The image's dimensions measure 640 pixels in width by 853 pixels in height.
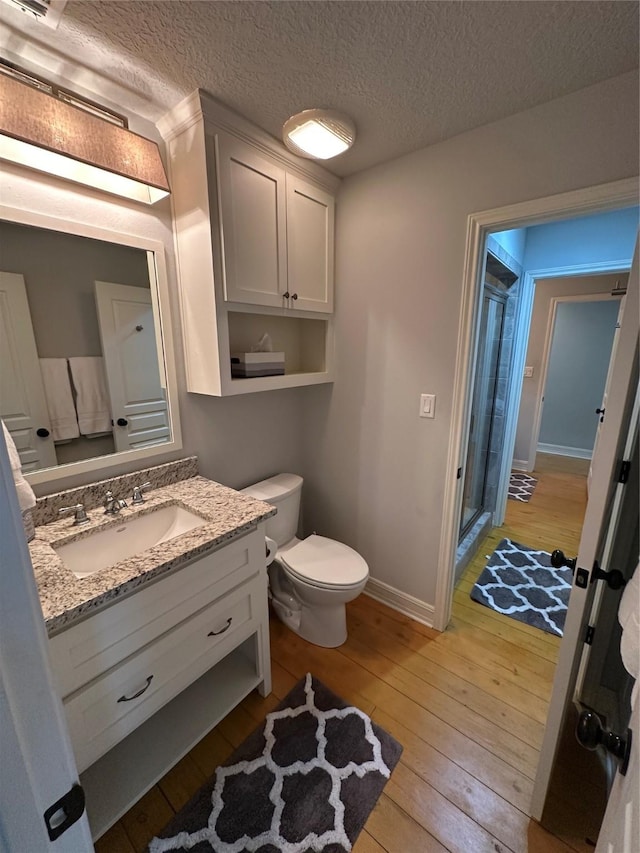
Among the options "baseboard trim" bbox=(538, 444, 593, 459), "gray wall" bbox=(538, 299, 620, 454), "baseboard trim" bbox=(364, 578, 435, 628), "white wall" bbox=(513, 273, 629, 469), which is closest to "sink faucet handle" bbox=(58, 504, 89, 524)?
"baseboard trim" bbox=(364, 578, 435, 628)

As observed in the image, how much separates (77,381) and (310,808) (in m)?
1.68

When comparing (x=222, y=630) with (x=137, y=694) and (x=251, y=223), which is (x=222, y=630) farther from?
(x=251, y=223)

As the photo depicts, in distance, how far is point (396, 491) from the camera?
1956 millimetres

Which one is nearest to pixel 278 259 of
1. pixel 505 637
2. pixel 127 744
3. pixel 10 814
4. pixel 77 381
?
pixel 77 381

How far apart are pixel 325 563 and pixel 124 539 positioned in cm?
92

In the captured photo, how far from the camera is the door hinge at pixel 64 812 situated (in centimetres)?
44

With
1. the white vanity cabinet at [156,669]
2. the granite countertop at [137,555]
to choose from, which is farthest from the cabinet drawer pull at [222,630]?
the granite countertop at [137,555]

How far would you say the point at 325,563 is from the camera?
1.77 metres

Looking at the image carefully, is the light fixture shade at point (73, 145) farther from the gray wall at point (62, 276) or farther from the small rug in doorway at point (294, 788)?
the small rug in doorway at point (294, 788)

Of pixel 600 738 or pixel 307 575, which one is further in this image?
pixel 307 575

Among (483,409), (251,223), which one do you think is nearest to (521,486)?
(483,409)

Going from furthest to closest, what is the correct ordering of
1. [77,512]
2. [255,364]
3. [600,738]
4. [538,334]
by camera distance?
[538,334]
[255,364]
[77,512]
[600,738]

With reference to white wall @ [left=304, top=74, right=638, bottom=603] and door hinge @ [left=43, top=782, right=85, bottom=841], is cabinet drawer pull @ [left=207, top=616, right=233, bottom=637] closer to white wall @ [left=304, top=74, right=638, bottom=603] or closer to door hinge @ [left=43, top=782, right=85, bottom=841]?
door hinge @ [left=43, top=782, right=85, bottom=841]

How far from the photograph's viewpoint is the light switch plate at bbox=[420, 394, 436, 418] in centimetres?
173
